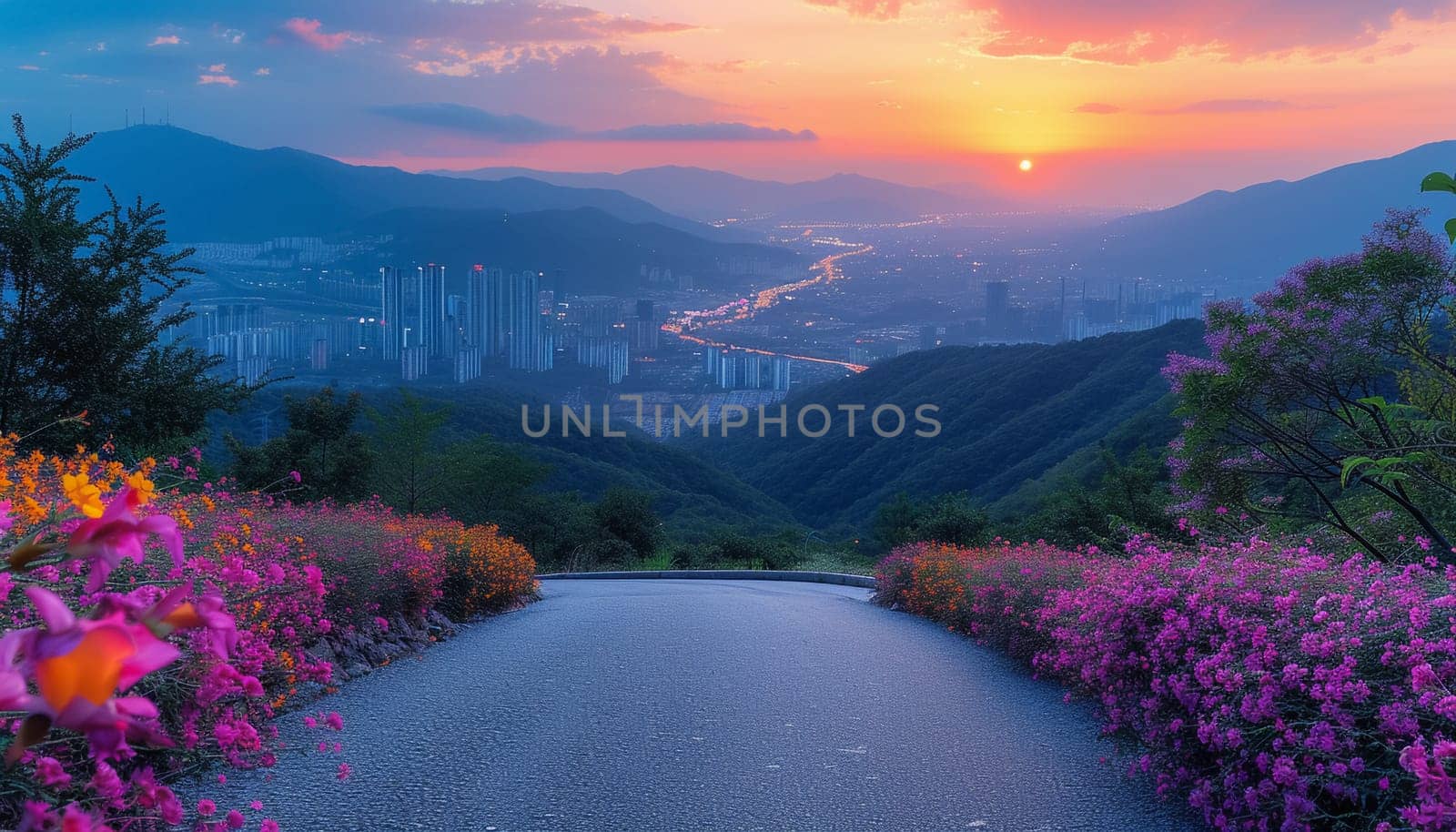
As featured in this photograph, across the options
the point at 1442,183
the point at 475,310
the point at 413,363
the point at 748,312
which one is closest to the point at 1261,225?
the point at 748,312

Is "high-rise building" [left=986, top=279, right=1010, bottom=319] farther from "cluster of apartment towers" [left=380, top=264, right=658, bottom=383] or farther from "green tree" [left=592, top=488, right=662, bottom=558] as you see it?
"green tree" [left=592, top=488, right=662, bottom=558]

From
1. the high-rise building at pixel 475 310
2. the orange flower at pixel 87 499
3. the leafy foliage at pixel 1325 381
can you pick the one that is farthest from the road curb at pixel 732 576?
the high-rise building at pixel 475 310

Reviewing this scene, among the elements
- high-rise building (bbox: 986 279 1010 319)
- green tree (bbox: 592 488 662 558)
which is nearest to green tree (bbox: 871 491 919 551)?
green tree (bbox: 592 488 662 558)

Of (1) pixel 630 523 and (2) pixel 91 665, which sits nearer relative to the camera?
(2) pixel 91 665

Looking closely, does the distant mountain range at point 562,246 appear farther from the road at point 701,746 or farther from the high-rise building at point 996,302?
the road at point 701,746

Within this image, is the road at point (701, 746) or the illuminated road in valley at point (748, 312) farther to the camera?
the illuminated road in valley at point (748, 312)

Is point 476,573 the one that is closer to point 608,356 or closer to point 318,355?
point 318,355
